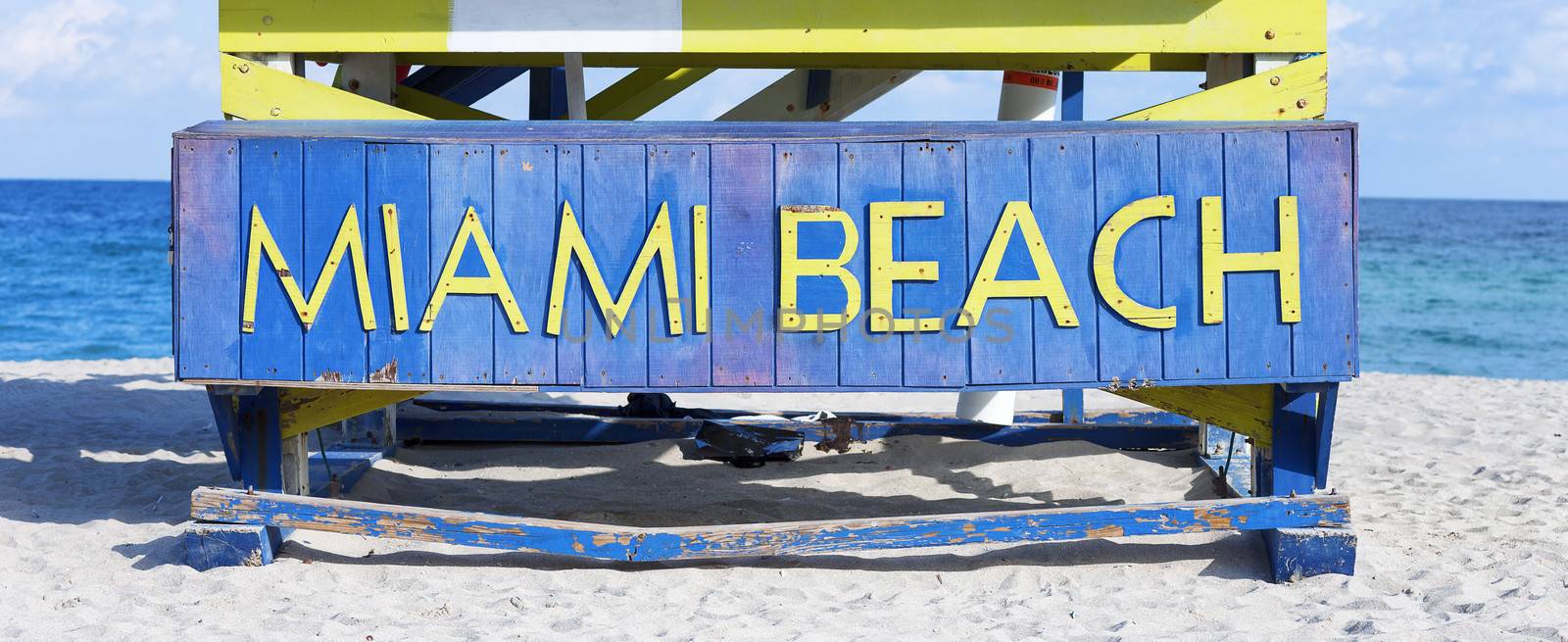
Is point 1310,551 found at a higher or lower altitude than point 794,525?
lower

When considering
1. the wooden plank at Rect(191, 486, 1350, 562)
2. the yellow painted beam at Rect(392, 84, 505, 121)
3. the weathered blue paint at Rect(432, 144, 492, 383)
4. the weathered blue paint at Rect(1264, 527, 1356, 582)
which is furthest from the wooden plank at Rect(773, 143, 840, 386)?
the yellow painted beam at Rect(392, 84, 505, 121)

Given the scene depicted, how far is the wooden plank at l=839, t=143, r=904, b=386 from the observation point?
5020 millimetres

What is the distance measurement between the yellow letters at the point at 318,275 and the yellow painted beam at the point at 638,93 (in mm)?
3116

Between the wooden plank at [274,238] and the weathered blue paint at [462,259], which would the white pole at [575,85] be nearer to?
the weathered blue paint at [462,259]

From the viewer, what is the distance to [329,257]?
16.5 ft

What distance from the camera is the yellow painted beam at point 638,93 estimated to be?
8.02m

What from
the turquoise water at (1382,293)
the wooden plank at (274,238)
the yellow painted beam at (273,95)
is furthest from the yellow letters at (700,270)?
the turquoise water at (1382,293)

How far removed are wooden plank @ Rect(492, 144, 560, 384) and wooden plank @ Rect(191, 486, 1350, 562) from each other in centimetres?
79

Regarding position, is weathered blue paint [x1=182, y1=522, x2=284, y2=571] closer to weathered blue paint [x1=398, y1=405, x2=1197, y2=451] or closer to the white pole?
the white pole

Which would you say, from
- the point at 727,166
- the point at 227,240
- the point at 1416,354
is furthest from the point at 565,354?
the point at 1416,354

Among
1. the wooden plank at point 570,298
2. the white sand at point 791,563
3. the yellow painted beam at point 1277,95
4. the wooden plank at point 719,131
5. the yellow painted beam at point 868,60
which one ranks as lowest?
the white sand at point 791,563

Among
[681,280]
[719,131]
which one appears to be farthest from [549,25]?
[681,280]

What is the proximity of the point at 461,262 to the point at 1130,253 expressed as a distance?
2.46 metres

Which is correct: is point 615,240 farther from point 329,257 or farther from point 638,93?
point 638,93
